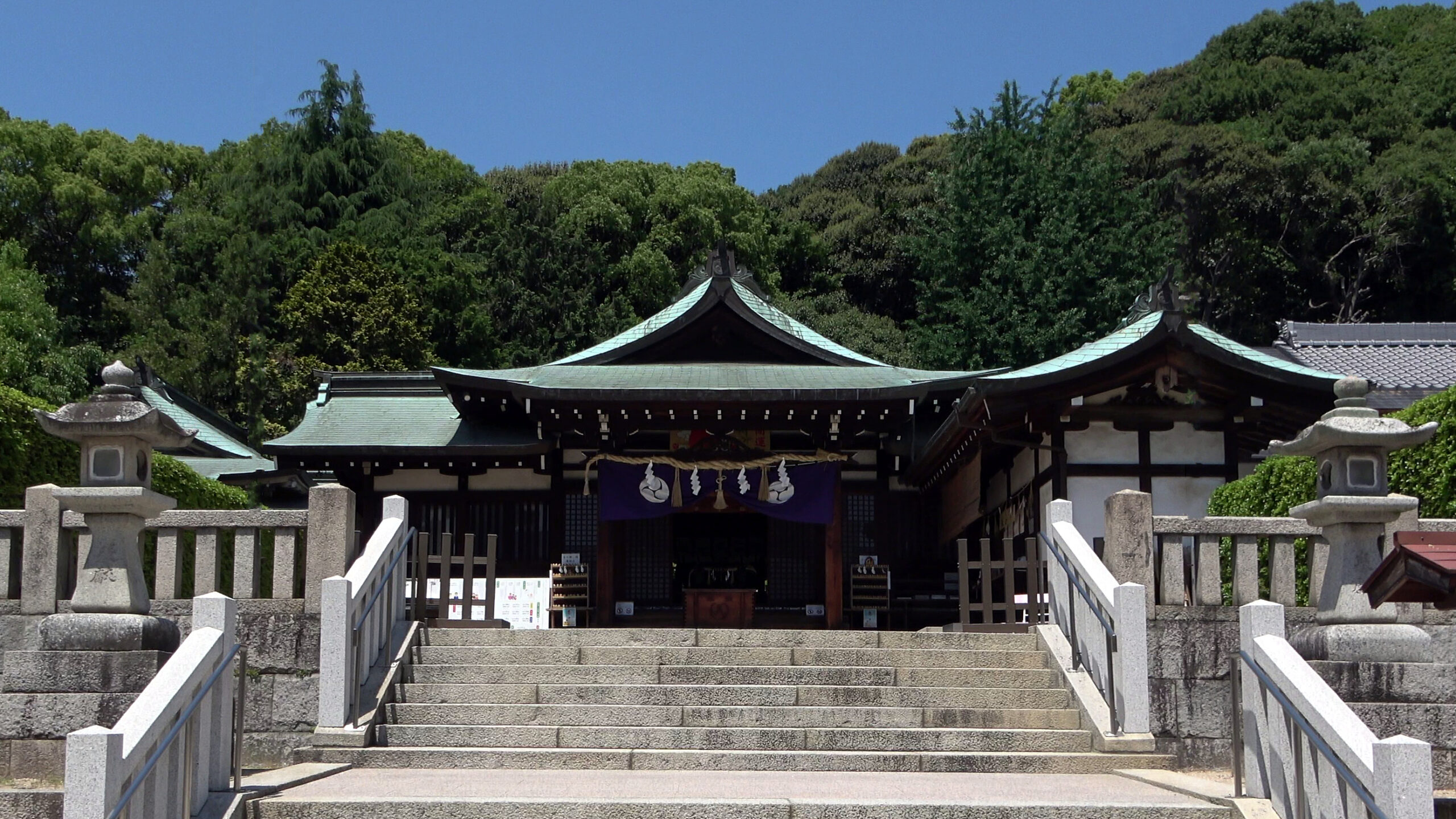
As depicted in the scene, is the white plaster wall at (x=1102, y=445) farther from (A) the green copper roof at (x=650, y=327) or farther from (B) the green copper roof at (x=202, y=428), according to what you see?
(B) the green copper roof at (x=202, y=428)

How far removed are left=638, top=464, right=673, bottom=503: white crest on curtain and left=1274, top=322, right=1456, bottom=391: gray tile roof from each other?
11.5 m

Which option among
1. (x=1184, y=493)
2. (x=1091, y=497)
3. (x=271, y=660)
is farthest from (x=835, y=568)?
(x=271, y=660)

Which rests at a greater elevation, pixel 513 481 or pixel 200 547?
pixel 513 481

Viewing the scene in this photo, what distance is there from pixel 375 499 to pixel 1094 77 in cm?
3883

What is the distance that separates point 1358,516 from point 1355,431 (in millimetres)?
515

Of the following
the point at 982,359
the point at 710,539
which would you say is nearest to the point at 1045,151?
the point at 982,359

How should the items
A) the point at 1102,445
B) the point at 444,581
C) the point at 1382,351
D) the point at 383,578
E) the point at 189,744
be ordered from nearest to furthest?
the point at 189,744 < the point at 383,578 < the point at 444,581 < the point at 1102,445 < the point at 1382,351

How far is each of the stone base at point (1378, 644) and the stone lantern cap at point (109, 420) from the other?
7319mm

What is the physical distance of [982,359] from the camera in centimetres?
3094

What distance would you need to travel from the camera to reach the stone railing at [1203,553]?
9.29 metres

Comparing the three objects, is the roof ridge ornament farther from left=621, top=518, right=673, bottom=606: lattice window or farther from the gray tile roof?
left=621, top=518, right=673, bottom=606: lattice window

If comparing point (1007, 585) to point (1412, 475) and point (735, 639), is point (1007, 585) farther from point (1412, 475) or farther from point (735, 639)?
point (1412, 475)

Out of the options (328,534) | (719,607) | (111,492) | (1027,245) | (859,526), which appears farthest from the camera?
(1027,245)

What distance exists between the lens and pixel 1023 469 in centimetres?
1756
